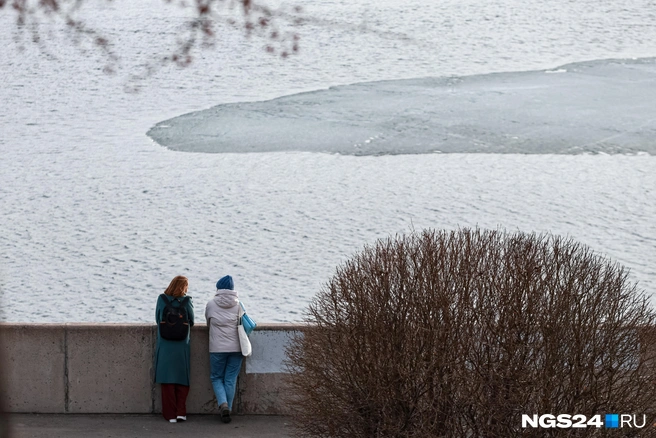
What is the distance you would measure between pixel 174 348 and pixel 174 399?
66 cm

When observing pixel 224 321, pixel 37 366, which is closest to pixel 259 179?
pixel 37 366

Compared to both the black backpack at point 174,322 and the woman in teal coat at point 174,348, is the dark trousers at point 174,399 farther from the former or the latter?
the black backpack at point 174,322

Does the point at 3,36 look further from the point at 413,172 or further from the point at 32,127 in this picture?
the point at 413,172

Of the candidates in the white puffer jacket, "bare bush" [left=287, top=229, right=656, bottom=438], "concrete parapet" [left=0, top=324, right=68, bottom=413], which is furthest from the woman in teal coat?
"bare bush" [left=287, top=229, right=656, bottom=438]

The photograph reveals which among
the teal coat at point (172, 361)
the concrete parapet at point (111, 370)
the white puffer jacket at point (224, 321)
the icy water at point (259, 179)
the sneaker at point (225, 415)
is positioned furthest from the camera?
the icy water at point (259, 179)

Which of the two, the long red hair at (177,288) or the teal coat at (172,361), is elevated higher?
the long red hair at (177,288)

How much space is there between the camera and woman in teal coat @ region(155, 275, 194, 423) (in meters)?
9.34

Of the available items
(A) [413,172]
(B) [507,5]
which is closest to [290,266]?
(A) [413,172]

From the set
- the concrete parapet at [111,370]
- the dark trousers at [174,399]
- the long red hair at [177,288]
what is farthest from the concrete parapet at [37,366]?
the long red hair at [177,288]

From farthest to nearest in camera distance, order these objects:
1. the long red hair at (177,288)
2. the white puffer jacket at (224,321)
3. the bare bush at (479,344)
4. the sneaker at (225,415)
A: the sneaker at (225,415) → the white puffer jacket at (224,321) → the long red hair at (177,288) → the bare bush at (479,344)

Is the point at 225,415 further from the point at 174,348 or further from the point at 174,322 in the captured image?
the point at 174,322

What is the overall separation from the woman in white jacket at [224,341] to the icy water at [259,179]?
2549mm

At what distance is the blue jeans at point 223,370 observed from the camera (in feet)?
31.8

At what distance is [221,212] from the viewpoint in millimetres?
15781
